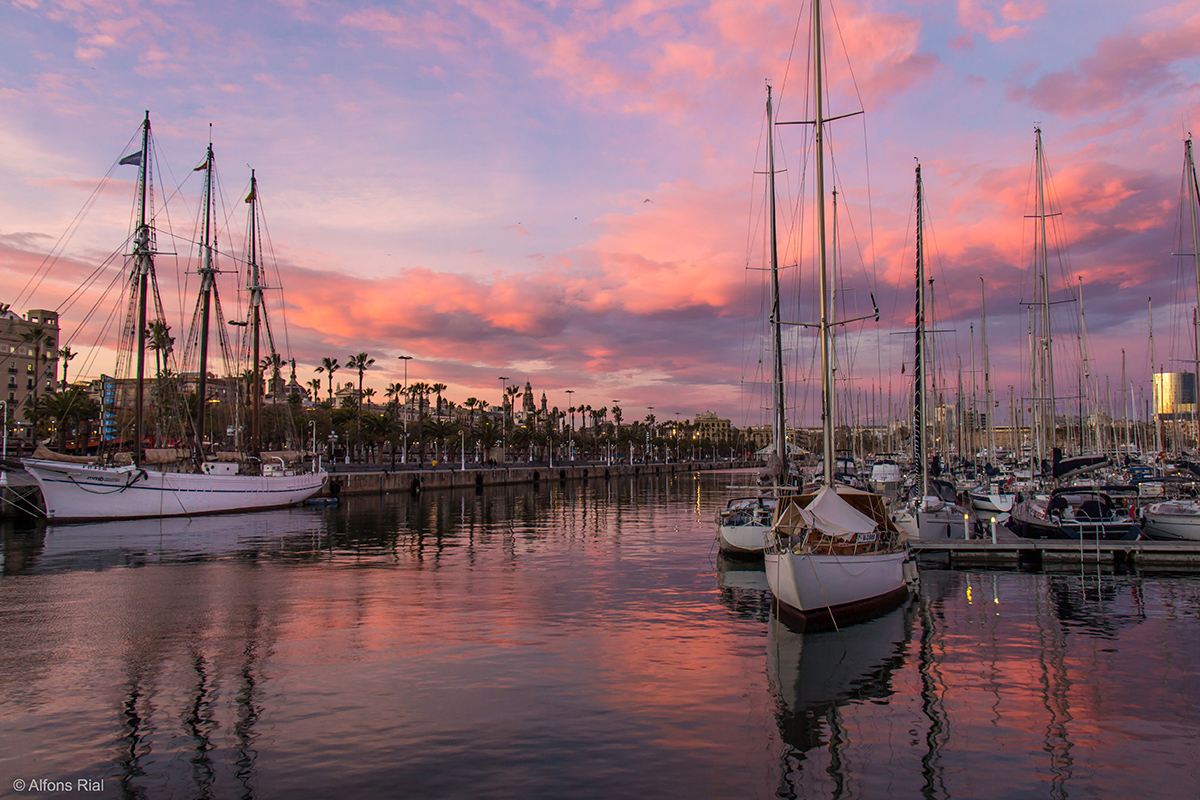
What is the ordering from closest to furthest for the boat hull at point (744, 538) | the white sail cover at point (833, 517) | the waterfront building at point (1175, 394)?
the white sail cover at point (833, 517) → the boat hull at point (744, 538) → the waterfront building at point (1175, 394)

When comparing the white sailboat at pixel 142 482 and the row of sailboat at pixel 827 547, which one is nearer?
the row of sailboat at pixel 827 547

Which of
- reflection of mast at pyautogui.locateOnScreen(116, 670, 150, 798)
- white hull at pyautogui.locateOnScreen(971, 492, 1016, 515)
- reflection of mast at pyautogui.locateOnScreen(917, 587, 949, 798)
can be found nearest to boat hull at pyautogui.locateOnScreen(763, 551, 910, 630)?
reflection of mast at pyautogui.locateOnScreen(917, 587, 949, 798)

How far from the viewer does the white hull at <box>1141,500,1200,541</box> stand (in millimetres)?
31469

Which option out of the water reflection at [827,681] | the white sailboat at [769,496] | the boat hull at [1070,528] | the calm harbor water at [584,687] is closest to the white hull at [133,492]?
the calm harbor water at [584,687]

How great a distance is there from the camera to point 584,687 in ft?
47.9

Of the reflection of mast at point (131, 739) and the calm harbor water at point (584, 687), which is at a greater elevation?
the reflection of mast at point (131, 739)

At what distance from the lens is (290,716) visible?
508 inches

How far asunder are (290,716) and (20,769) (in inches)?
148

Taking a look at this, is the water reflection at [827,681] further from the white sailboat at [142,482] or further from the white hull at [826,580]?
the white sailboat at [142,482]

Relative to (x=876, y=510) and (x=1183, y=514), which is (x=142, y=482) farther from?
(x=1183, y=514)

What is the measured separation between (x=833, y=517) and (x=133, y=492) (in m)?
50.1

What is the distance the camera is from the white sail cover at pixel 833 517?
743 inches

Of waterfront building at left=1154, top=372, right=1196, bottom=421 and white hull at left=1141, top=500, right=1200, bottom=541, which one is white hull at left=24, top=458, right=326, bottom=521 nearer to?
white hull at left=1141, top=500, right=1200, bottom=541

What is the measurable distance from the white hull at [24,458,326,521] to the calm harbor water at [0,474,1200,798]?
2267 cm
